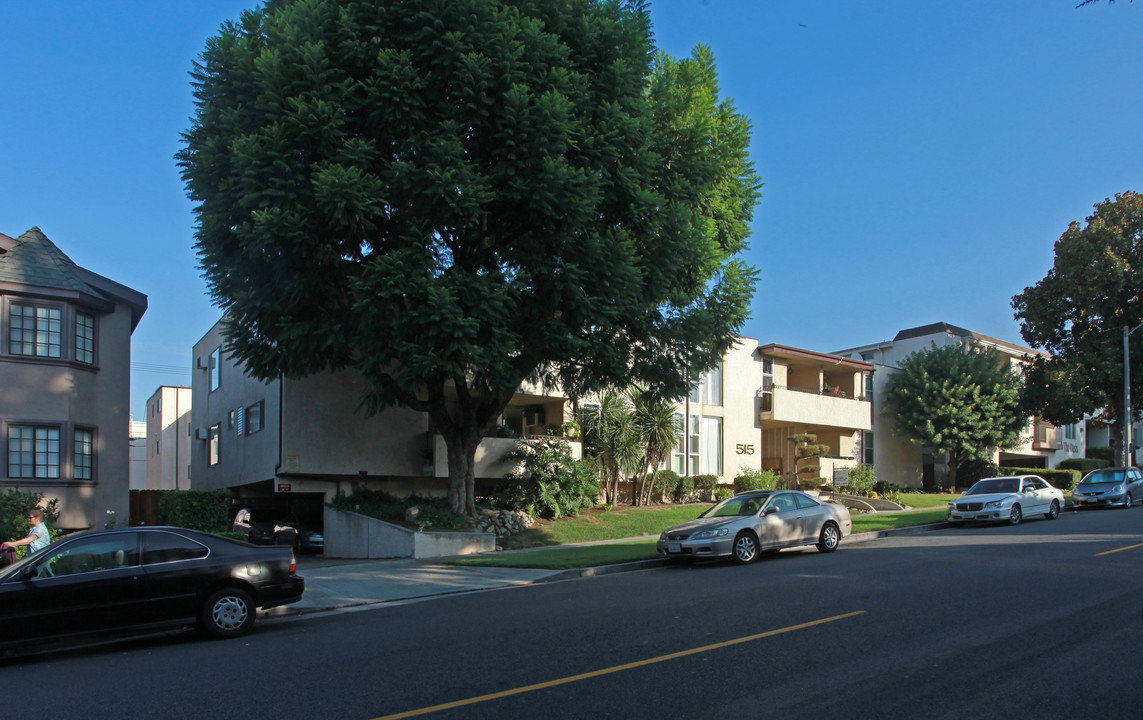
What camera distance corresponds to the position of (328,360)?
64.5 ft

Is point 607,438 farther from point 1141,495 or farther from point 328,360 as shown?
point 1141,495

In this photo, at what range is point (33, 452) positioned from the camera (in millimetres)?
19938

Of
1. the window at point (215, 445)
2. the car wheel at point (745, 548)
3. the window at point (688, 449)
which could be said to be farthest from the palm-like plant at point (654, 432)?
the window at point (215, 445)

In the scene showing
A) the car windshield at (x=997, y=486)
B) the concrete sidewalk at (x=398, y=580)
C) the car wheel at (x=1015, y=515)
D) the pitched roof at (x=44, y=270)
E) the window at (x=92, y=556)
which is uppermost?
the pitched roof at (x=44, y=270)

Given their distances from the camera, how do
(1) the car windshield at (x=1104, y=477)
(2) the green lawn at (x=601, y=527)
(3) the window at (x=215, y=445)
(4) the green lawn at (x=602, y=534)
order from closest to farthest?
(4) the green lawn at (x=602, y=534), (2) the green lawn at (x=601, y=527), (1) the car windshield at (x=1104, y=477), (3) the window at (x=215, y=445)

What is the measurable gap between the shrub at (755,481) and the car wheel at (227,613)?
22.4 meters

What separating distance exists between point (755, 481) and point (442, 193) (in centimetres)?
1883

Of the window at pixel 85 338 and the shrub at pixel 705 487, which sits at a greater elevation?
the window at pixel 85 338

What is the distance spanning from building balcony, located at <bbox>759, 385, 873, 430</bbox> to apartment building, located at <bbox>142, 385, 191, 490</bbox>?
30242 millimetres

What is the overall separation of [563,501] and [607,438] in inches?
119

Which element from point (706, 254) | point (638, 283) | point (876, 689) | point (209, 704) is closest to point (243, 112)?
point (638, 283)

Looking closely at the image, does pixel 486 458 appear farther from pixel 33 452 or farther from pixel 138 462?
pixel 138 462

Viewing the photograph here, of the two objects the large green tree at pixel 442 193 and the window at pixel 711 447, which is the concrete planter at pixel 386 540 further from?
the window at pixel 711 447

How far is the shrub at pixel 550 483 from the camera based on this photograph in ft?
78.3
